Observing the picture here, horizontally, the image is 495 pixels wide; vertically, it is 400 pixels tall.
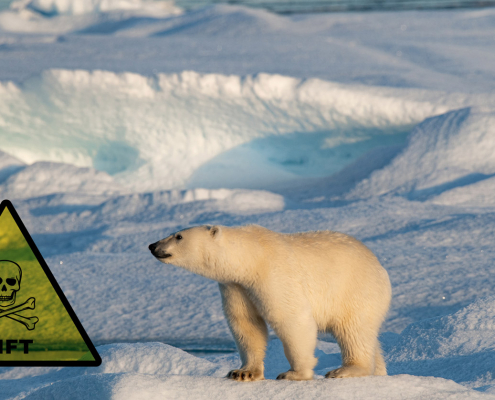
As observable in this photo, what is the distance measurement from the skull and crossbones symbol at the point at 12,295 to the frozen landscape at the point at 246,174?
25 cm

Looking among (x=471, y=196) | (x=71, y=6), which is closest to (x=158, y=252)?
(x=471, y=196)

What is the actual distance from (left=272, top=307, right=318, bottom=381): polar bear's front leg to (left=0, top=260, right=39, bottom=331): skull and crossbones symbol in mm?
747

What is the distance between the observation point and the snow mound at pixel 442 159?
18.4 ft

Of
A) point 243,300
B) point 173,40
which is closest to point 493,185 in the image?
point 243,300

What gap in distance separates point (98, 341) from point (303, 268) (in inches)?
70.8

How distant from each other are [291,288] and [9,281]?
86cm

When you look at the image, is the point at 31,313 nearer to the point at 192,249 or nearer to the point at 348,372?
the point at 192,249

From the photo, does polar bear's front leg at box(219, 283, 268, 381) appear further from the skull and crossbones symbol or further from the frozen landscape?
the skull and crossbones symbol

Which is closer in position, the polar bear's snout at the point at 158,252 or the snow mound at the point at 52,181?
the polar bear's snout at the point at 158,252

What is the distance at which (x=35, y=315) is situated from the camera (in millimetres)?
1904

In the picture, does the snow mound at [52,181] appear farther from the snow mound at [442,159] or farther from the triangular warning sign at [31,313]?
the triangular warning sign at [31,313]

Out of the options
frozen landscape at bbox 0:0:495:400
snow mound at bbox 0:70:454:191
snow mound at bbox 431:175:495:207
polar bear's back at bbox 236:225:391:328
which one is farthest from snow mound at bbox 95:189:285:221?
polar bear's back at bbox 236:225:391:328

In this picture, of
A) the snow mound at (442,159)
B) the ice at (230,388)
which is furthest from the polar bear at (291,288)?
the snow mound at (442,159)

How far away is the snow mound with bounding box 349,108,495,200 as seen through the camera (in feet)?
18.4
